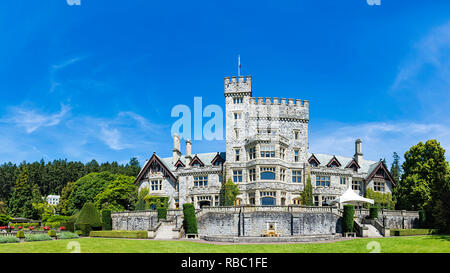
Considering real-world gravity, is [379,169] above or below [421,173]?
above

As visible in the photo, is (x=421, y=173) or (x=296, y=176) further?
(x=296, y=176)

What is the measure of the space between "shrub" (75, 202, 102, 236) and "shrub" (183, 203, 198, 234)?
11818 millimetres

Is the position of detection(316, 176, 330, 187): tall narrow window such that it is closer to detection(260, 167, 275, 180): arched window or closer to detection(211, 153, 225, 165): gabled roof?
detection(260, 167, 275, 180): arched window

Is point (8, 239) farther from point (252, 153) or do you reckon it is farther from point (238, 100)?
point (238, 100)

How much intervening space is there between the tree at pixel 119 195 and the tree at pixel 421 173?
1515 inches

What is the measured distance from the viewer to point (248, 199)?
47750 millimetres

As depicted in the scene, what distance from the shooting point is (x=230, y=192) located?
47844 mm

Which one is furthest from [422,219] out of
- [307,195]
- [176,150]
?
[176,150]

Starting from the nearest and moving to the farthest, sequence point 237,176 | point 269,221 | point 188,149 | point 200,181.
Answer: point 269,221
point 237,176
point 200,181
point 188,149

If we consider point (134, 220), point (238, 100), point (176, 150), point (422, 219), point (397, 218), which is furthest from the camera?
point (176, 150)

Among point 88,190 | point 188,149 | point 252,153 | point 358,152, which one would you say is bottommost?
point 88,190

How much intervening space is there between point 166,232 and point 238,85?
23.4 m
